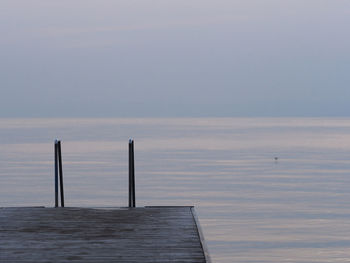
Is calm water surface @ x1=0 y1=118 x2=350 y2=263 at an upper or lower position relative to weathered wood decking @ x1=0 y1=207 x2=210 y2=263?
upper

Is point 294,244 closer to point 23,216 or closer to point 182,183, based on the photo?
point 23,216

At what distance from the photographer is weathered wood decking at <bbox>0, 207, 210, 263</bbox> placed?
7977mm

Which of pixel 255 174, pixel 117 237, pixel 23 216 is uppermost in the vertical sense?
pixel 255 174

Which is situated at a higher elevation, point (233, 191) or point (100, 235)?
point (233, 191)

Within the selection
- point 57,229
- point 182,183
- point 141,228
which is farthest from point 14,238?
point 182,183

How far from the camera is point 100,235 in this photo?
31.5 feet

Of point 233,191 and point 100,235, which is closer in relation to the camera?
point 100,235

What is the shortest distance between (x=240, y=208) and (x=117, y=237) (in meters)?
15.0

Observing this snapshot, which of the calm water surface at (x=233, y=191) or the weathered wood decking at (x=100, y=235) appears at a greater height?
the calm water surface at (x=233, y=191)

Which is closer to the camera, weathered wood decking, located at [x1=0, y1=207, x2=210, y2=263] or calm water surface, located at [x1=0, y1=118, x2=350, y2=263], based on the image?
weathered wood decking, located at [x1=0, y1=207, x2=210, y2=263]

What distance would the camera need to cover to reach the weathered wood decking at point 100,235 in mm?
7977

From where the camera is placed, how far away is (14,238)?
30.5 feet

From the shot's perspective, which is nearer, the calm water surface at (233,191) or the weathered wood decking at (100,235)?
the weathered wood decking at (100,235)

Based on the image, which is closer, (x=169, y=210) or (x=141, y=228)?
(x=141, y=228)
